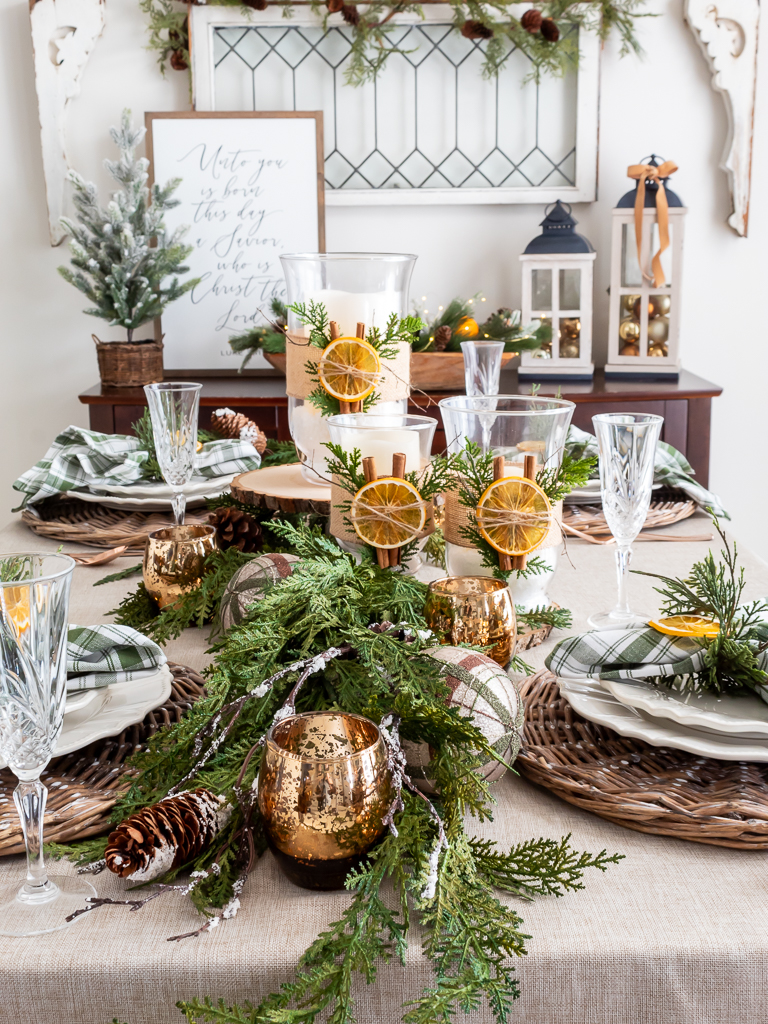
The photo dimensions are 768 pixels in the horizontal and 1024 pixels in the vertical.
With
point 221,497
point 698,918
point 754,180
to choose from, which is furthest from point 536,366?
point 698,918

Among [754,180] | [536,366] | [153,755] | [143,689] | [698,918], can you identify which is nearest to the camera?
[698,918]

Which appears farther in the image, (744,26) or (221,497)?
(744,26)

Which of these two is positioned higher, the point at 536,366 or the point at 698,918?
the point at 536,366

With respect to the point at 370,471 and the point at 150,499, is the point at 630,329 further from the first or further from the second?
the point at 370,471

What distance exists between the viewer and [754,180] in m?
2.48

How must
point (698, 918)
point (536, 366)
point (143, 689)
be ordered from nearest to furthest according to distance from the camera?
point (698, 918) → point (143, 689) → point (536, 366)

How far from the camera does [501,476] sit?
0.84 meters

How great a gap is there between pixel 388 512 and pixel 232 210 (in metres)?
1.80

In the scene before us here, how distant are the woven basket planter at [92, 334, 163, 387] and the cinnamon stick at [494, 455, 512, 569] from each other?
154cm

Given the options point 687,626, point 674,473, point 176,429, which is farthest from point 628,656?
point 674,473

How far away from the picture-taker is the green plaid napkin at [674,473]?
1.38 metres

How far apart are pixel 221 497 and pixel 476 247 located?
147cm

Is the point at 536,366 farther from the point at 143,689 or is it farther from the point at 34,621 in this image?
the point at 34,621

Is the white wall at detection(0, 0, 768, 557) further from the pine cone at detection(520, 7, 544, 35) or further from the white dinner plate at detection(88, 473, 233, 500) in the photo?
the white dinner plate at detection(88, 473, 233, 500)
